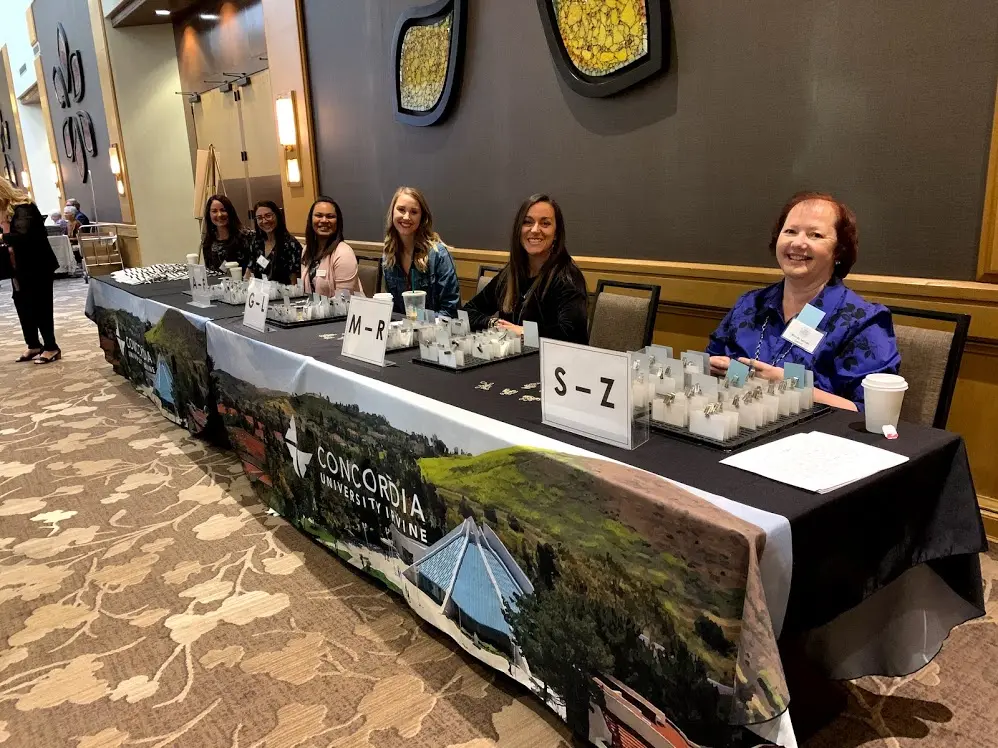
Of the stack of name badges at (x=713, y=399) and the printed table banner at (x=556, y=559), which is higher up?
the stack of name badges at (x=713, y=399)

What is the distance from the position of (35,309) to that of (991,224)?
607cm

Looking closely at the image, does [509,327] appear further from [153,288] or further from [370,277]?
[153,288]

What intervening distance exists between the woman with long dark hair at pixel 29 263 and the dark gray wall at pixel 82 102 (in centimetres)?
494

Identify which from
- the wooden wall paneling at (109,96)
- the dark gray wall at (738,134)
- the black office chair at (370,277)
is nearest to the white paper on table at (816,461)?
the dark gray wall at (738,134)

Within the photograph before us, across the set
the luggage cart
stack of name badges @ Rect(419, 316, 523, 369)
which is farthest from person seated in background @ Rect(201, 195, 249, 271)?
the luggage cart

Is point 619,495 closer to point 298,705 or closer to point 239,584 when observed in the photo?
point 298,705

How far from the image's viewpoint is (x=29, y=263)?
5137 mm

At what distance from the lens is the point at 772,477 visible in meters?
1.20

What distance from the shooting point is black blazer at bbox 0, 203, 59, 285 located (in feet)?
16.5

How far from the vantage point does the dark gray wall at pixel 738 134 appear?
223 centimetres

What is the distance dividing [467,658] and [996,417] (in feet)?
6.12

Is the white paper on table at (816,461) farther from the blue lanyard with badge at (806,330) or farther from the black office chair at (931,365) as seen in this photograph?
the black office chair at (931,365)

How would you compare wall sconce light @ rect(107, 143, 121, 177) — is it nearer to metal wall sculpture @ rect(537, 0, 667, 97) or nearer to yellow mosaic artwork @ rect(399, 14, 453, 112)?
yellow mosaic artwork @ rect(399, 14, 453, 112)

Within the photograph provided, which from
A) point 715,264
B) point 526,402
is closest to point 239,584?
point 526,402
